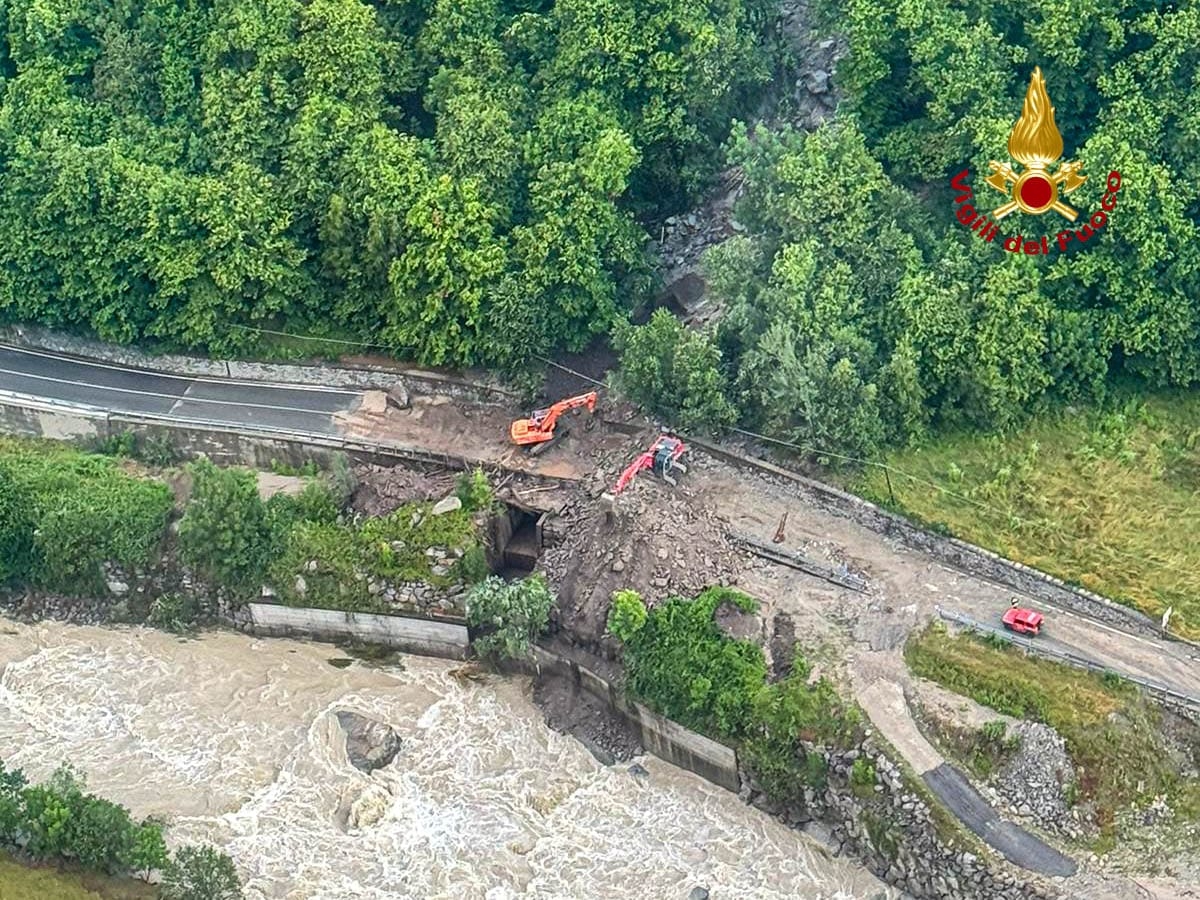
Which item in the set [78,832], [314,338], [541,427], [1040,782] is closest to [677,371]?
[541,427]

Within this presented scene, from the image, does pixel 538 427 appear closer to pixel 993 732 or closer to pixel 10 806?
pixel 993 732

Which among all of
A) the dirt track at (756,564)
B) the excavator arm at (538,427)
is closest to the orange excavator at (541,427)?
the excavator arm at (538,427)

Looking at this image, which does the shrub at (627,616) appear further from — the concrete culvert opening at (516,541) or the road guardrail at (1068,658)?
the road guardrail at (1068,658)

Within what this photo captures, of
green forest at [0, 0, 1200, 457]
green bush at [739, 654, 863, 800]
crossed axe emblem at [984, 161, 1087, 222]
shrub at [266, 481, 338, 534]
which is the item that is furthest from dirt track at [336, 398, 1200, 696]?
crossed axe emblem at [984, 161, 1087, 222]

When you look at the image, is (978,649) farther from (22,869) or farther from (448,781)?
(22,869)

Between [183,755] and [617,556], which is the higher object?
[617,556]

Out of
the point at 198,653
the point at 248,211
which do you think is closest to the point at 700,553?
the point at 198,653
